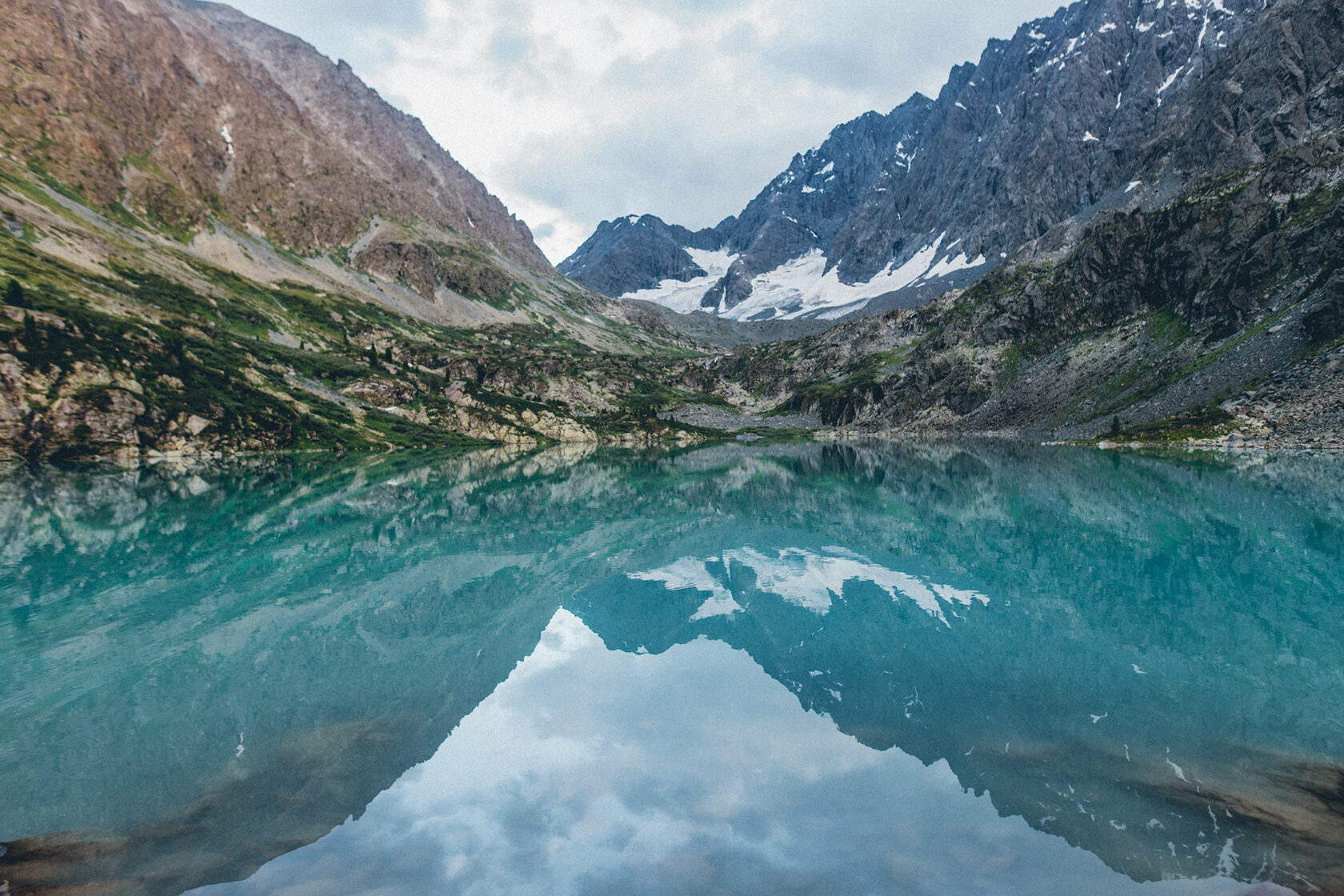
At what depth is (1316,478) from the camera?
180 feet

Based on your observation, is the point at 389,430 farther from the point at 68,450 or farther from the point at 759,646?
the point at 759,646

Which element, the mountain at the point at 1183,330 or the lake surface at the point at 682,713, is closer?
Result: the lake surface at the point at 682,713

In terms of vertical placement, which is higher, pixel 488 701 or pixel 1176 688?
pixel 1176 688

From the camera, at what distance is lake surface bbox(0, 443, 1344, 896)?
429 inches

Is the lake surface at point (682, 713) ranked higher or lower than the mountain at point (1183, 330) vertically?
lower

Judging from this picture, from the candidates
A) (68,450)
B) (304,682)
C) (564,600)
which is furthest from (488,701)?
(68,450)

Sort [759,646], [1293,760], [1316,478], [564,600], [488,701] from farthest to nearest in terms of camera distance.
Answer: [1316,478]
[564,600]
[759,646]
[488,701]
[1293,760]

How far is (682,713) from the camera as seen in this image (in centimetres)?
1756

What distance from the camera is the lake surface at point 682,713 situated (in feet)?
35.8

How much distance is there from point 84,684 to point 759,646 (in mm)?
21143

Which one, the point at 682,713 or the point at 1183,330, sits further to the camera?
the point at 1183,330

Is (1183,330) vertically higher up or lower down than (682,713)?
higher up

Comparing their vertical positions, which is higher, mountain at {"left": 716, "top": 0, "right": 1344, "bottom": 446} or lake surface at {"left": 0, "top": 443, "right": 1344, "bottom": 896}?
mountain at {"left": 716, "top": 0, "right": 1344, "bottom": 446}

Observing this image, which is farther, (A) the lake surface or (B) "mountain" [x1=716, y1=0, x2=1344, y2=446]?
(B) "mountain" [x1=716, y1=0, x2=1344, y2=446]
